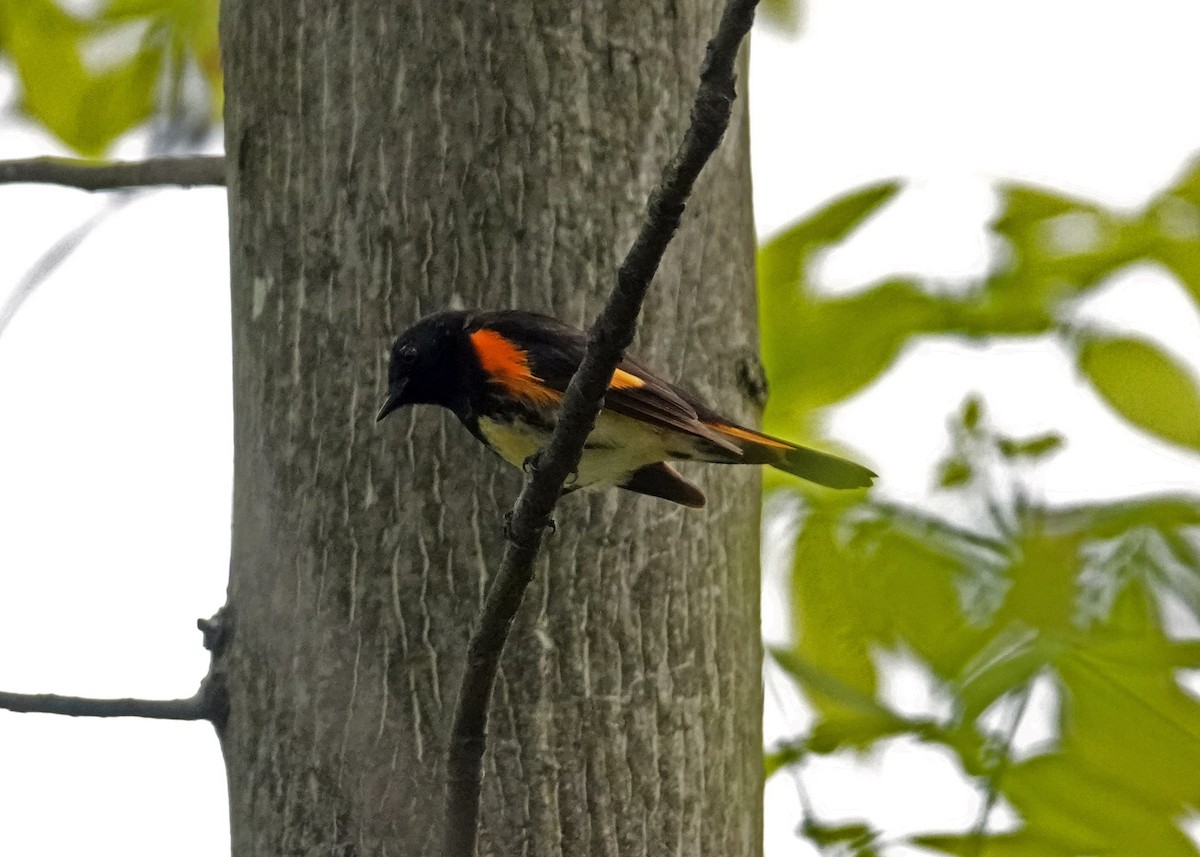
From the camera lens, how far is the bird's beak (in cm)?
227

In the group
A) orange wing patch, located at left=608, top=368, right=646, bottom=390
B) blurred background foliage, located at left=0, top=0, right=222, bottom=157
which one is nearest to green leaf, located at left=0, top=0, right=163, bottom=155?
blurred background foliage, located at left=0, top=0, right=222, bottom=157

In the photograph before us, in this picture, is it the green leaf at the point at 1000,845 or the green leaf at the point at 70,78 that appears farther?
the green leaf at the point at 70,78

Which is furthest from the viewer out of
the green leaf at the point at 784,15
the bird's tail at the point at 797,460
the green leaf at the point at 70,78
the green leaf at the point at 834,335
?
the green leaf at the point at 70,78

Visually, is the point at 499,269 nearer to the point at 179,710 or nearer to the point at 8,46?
the point at 179,710

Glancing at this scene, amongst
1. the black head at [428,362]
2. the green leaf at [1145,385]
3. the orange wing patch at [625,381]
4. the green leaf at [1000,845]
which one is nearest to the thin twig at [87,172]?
the black head at [428,362]

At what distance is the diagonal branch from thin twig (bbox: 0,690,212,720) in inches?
27.9

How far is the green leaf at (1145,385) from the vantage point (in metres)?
1.68

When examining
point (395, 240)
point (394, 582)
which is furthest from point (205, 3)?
point (394, 582)

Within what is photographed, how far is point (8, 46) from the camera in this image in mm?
2912

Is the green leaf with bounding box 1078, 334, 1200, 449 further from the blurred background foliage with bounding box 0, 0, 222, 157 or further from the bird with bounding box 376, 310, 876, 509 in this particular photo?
the blurred background foliage with bounding box 0, 0, 222, 157

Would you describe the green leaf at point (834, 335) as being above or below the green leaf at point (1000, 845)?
above

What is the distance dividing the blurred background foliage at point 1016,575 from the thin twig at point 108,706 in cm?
104

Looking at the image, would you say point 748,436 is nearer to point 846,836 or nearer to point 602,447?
point 602,447

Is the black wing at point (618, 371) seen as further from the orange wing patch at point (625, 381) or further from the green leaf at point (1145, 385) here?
the green leaf at point (1145, 385)
